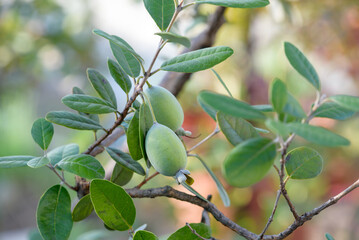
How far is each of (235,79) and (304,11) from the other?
1.38ft

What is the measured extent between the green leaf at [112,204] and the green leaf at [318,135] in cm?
18

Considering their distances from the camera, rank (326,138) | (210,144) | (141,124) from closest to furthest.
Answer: (326,138) < (141,124) < (210,144)

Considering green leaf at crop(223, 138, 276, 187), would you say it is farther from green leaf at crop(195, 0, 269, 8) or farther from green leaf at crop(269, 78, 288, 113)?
green leaf at crop(195, 0, 269, 8)

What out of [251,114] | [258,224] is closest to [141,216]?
[258,224]

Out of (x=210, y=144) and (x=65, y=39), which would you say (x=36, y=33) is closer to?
(x=65, y=39)

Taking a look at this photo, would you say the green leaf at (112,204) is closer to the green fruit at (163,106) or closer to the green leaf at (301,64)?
the green fruit at (163,106)

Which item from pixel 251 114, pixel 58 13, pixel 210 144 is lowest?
pixel 210 144

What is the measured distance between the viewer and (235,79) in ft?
5.67

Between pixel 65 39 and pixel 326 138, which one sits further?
pixel 65 39

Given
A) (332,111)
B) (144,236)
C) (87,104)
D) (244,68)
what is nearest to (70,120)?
(87,104)

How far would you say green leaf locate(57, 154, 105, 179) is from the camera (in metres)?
0.38

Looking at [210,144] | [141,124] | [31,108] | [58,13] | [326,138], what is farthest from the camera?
[31,108]

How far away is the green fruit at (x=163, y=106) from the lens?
A: 36 centimetres

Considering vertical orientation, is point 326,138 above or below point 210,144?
above
